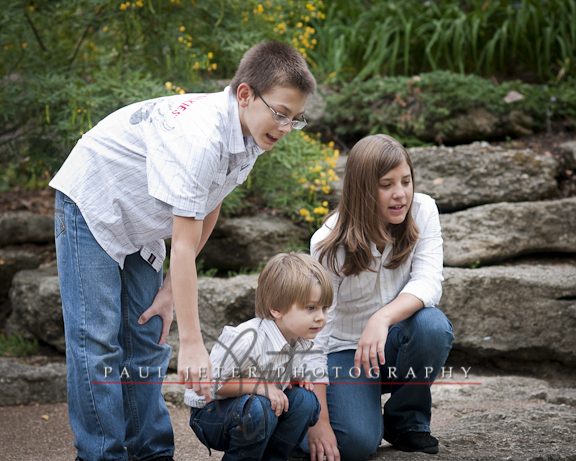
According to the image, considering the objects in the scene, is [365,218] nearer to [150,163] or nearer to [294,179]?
[150,163]

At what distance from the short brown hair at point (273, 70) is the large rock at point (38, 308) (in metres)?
2.19

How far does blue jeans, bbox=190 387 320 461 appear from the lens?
174cm

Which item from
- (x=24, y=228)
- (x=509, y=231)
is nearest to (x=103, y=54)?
(x=24, y=228)

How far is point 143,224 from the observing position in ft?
6.08

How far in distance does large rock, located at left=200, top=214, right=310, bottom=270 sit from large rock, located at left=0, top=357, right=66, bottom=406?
1.20 meters

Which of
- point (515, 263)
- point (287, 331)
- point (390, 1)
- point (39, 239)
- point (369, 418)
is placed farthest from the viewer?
point (390, 1)

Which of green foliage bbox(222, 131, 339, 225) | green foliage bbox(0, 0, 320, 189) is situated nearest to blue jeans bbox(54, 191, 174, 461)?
green foliage bbox(0, 0, 320, 189)

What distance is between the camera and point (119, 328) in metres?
2.00

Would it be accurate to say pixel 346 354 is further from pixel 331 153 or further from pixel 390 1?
pixel 390 1

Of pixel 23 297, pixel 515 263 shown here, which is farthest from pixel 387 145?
pixel 23 297

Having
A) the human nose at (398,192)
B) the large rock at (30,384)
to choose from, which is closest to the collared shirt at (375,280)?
the human nose at (398,192)

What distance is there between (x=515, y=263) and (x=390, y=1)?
3.26 meters

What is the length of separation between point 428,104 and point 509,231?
1288 mm

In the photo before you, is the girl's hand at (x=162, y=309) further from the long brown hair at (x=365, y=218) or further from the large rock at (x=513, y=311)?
the large rock at (x=513, y=311)
